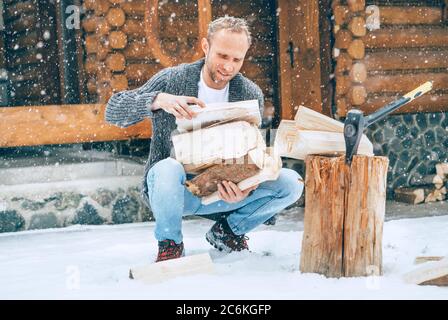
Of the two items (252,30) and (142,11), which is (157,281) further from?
(252,30)

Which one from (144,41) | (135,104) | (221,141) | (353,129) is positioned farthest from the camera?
(144,41)

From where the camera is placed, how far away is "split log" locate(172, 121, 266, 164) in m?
3.92

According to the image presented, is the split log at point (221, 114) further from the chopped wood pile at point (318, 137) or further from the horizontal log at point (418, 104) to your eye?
the horizontal log at point (418, 104)

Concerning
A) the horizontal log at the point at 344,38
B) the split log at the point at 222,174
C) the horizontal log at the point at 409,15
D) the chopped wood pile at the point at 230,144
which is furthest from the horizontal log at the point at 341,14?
the split log at the point at 222,174

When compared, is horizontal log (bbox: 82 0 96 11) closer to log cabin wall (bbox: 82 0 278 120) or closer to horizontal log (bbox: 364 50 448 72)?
log cabin wall (bbox: 82 0 278 120)

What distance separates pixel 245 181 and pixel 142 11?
4.25m

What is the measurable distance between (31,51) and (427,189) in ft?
18.3

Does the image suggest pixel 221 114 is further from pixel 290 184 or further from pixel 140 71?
pixel 140 71

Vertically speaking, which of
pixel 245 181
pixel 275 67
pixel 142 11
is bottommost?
pixel 245 181

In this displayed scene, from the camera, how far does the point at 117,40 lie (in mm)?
7418

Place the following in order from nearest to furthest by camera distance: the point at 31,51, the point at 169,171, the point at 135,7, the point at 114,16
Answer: the point at 169,171, the point at 114,16, the point at 135,7, the point at 31,51

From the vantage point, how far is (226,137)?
12.9ft

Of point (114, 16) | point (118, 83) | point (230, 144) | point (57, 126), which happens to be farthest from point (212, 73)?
point (114, 16)
